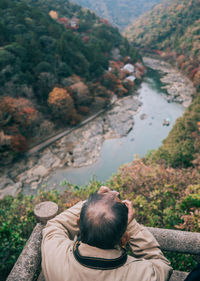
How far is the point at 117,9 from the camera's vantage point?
390ft

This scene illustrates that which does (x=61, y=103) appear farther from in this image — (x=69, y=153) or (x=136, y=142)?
(x=136, y=142)

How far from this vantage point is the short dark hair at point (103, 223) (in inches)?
51.9

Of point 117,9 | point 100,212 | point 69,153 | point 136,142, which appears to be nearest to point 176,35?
point 136,142

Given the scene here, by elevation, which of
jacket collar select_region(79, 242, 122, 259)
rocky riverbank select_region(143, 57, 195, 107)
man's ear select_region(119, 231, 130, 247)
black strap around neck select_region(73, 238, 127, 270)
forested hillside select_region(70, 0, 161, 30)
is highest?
forested hillside select_region(70, 0, 161, 30)

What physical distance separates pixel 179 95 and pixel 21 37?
21.3 meters

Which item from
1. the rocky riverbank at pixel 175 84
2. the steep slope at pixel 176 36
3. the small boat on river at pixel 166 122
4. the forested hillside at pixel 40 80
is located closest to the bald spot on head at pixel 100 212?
the forested hillside at pixel 40 80

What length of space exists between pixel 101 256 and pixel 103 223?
218 millimetres

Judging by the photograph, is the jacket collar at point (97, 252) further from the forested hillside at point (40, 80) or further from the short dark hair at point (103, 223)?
the forested hillside at point (40, 80)

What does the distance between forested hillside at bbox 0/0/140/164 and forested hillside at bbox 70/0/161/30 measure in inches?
Answer: 3838

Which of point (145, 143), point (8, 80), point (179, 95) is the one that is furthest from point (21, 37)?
point (179, 95)

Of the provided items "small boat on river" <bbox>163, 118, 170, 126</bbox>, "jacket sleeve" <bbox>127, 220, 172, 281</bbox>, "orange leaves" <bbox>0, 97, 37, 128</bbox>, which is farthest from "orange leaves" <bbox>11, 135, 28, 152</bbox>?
"small boat on river" <bbox>163, 118, 170, 126</bbox>

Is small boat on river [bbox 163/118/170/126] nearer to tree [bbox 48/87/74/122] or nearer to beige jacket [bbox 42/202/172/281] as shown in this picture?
tree [bbox 48/87/74/122]

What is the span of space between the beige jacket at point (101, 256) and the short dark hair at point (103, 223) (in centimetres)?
6

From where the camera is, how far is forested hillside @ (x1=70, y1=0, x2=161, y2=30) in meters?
112
